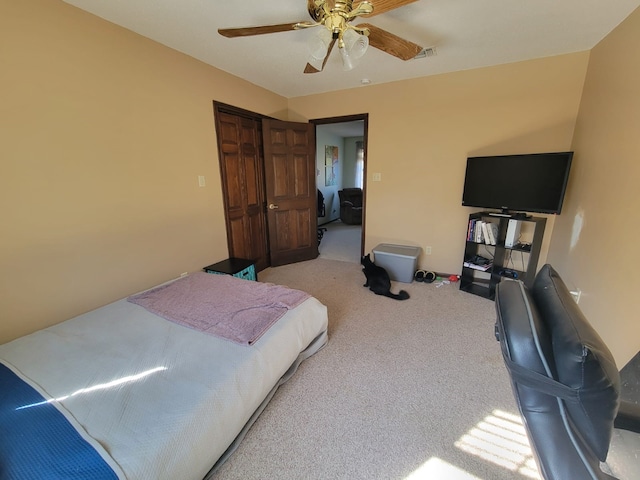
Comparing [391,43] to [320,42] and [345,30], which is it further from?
[320,42]

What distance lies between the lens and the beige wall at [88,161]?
62.3 inches

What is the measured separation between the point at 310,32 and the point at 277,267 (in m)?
2.77

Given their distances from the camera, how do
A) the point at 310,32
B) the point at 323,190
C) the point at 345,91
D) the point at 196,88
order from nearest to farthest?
the point at 310,32 < the point at 196,88 < the point at 345,91 < the point at 323,190

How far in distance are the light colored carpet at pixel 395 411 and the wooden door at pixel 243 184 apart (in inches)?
66.2

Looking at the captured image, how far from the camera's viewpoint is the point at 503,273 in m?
2.88

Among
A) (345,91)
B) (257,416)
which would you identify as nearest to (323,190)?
(345,91)

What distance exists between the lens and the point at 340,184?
7.62m

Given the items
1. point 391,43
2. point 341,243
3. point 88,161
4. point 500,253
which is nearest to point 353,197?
point 341,243

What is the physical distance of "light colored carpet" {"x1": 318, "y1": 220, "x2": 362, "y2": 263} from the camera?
4285 mm

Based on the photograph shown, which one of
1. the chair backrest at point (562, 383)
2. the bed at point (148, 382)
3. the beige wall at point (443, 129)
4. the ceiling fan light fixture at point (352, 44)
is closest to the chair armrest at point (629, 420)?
the chair backrest at point (562, 383)

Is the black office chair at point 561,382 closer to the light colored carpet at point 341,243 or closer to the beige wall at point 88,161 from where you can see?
the beige wall at point 88,161

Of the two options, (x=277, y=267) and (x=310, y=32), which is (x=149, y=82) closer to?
(x=310, y=32)

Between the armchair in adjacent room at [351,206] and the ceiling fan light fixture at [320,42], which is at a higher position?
the ceiling fan light fixture at [320,42]

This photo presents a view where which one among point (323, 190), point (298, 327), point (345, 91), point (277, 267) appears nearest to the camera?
point (298, 327)
